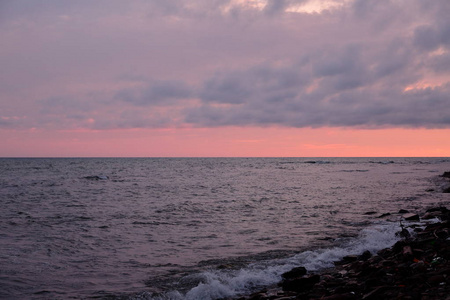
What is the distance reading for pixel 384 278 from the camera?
25.9 feet

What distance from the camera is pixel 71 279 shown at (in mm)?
10023

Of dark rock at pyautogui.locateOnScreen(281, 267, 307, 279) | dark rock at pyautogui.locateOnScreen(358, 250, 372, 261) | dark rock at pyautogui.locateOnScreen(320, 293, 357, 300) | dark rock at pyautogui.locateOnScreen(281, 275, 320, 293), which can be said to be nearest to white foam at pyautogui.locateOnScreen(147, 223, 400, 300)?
dark rock at pyautogui.locateOnScreen(281, 267, 307, 279)

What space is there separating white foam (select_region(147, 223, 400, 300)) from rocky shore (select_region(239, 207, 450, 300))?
510mm

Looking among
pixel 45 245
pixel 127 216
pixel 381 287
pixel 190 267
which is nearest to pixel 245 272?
pixel 190 267

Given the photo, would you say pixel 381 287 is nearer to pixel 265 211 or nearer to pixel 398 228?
pixel 398 228

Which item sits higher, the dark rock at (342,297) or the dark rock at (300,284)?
the dark rock at (342,297)

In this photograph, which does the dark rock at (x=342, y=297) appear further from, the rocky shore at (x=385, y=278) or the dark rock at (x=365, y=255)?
the dark rock at (x=365, y=255)

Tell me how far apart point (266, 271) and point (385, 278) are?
342cm

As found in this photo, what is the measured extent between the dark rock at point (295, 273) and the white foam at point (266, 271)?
8.3 inches

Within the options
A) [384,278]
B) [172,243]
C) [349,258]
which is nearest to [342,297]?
[384,278]

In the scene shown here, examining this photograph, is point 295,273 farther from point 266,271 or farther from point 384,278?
point 384,278

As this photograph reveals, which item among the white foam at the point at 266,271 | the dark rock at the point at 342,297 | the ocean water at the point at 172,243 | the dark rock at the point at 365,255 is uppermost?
the dark rock at the point at 342,297

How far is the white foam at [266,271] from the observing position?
890 centimetres

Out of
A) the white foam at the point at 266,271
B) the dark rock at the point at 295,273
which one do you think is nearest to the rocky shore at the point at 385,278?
the dark rock at the point at 295,273
